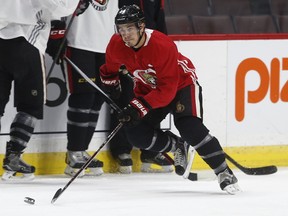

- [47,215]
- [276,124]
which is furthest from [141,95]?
[276,124]

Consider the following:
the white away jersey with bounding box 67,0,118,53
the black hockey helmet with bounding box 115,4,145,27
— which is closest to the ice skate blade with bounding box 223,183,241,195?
the black hockey helmet with bounding box 115,4,145,27

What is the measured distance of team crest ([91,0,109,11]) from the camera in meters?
4.79

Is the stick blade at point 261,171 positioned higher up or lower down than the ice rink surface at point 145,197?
lower down

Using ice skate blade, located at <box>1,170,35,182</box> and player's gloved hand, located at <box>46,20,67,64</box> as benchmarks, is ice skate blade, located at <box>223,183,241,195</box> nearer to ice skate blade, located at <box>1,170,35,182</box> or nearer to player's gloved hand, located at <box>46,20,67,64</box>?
ice skate blade, located at <box>1,170,35,182</box>

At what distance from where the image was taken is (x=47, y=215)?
3627mm

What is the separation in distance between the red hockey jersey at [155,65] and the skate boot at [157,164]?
31.9 inches

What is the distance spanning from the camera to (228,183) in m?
4.23

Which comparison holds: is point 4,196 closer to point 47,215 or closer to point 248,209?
point 47,215

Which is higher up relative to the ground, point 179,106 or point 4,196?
point 179,106

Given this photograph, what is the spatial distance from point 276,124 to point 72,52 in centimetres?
124

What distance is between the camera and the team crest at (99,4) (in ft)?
15.7

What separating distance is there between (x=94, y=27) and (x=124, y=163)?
0.69m

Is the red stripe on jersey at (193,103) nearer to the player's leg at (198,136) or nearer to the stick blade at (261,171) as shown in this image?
the player's leg at (198,136)

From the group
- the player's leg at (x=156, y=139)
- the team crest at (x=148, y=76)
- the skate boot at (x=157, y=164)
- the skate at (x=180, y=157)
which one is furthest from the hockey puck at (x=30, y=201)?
the skate boot at (x=157, y=164)
